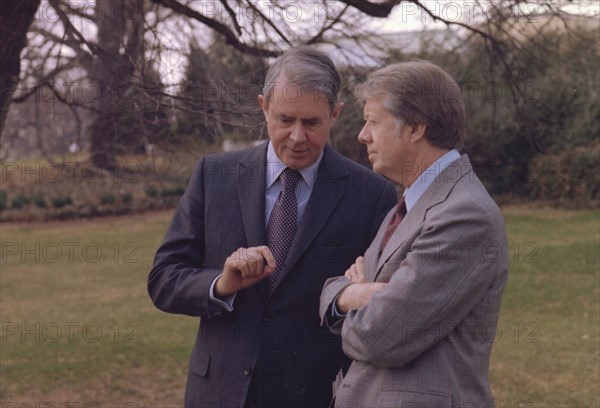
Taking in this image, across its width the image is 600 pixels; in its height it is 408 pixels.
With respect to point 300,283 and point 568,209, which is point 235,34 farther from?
point 568,209

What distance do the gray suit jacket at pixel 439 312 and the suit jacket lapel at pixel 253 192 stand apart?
59cm

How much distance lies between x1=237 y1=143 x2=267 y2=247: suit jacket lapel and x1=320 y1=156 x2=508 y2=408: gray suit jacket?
589 millimetres

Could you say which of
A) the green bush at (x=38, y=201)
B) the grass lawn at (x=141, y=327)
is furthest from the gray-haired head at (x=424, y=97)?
the green bush at (x=38, y=201)

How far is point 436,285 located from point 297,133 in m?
0.78

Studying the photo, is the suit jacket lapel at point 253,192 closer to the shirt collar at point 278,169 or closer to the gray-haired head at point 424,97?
the shirt collar at point 278,169

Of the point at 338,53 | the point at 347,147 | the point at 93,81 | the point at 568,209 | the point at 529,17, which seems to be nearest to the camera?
the point at 529,17

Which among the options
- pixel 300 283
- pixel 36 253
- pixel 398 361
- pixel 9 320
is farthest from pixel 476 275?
pixel 36 253

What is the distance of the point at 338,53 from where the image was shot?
670cm

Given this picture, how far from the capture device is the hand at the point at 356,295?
2330 mm

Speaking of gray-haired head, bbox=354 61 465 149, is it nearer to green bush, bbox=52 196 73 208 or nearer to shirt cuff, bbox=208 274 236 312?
shirt cuff, bbox=208 274 236 312

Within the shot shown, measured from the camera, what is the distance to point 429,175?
2.37 meters

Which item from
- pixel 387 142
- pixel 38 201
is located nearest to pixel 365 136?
pixel 387 142

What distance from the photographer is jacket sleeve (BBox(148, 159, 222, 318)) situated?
2695mm

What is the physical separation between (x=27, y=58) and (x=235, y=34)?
1.88 metres
